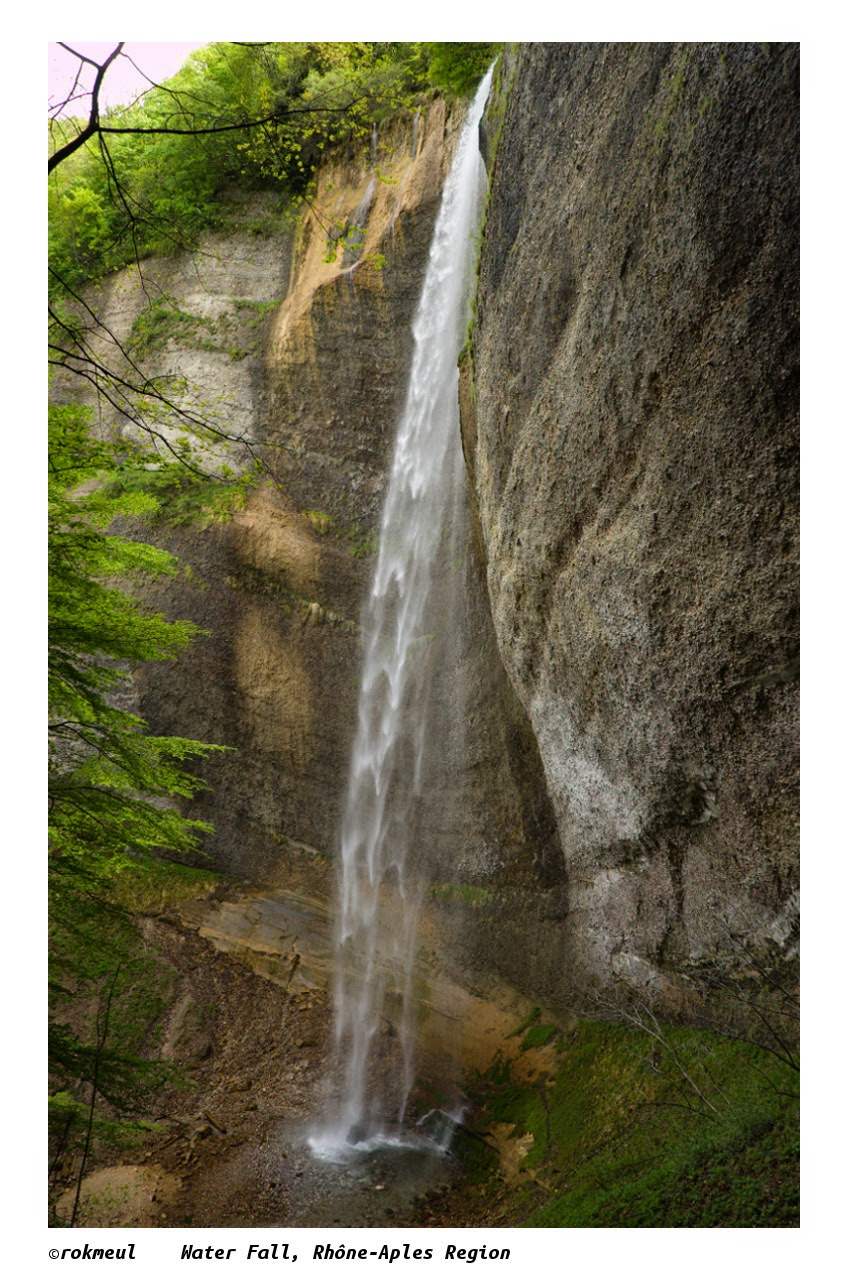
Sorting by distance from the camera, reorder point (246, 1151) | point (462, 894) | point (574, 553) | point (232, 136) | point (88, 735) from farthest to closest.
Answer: point (232, 136), point (462, 894), point (246, 1151), point (574, 553), point (88, 735)

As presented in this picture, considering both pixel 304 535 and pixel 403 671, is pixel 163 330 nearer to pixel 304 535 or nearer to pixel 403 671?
pixel 304 535

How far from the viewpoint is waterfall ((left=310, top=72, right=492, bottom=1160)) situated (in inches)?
388

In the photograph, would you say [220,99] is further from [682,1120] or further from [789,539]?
[682,1120]

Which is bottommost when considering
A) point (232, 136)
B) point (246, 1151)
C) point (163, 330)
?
point (246, 1151)

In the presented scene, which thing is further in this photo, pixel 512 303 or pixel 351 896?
pixel 351 896

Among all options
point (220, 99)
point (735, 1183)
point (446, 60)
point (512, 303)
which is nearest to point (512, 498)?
point (512, 303)

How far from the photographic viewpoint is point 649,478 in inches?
214

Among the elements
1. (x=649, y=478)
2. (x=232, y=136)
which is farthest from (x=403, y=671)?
(x=232, y=136)

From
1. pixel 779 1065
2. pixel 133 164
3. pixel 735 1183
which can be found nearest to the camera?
pixel 735 1183

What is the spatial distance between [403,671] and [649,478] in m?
5.91

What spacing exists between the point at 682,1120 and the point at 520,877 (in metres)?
3.56

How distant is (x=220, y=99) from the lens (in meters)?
11.1

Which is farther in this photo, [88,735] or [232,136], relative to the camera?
[232,136]

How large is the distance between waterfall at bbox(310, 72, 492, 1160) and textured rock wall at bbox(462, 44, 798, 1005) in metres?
2.30
